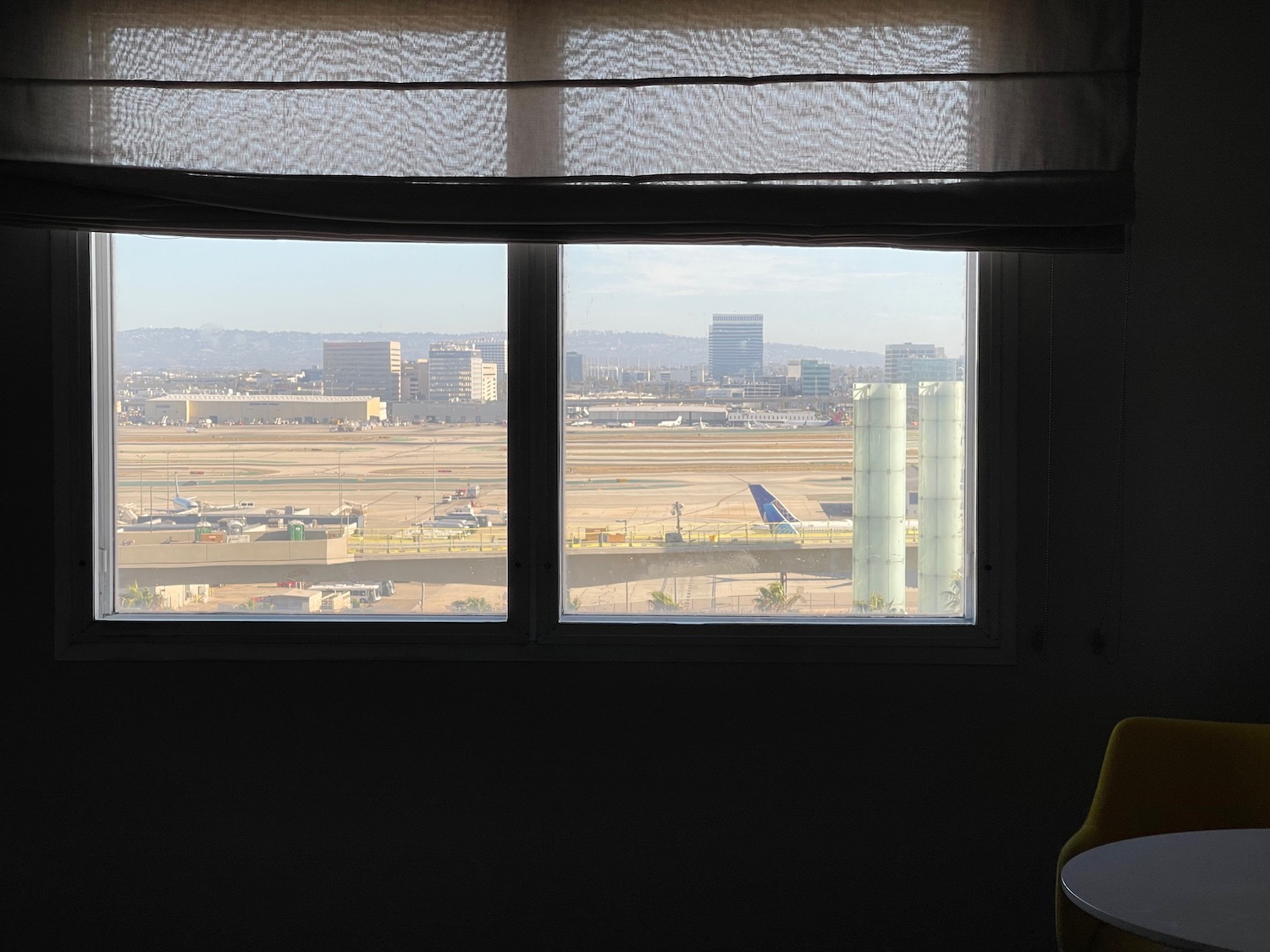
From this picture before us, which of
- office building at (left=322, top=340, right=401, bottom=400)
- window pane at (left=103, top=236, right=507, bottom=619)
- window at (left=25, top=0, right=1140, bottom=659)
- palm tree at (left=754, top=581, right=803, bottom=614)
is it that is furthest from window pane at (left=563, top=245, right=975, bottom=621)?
office building at (left=322, top=340, right=401, bottom=400)

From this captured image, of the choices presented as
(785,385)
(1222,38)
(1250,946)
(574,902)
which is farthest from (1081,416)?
(574,902)

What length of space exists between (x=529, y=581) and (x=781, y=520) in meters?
0.61

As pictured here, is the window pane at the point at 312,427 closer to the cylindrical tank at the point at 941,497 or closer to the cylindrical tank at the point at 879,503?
the cylindrical tank at the point at 879,503

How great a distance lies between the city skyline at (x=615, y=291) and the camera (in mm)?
2270

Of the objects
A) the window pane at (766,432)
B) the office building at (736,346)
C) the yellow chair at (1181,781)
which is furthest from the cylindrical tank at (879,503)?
the yellow chair at (1181,781)

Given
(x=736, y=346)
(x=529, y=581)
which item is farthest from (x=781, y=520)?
(x=529, y=581)

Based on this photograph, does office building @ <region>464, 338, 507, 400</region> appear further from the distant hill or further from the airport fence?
the airport fence

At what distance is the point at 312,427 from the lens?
2279mm

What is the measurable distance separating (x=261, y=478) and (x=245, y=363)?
0.90ft

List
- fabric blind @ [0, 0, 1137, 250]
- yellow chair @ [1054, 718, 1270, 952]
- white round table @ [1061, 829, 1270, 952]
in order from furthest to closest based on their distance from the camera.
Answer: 1. fabric blind @ [0, 0, 1137, 250]
2. yellow chair @ [1054, 718, 1270, 952]
3. white round table @ [1061, 829, 1270, 952]

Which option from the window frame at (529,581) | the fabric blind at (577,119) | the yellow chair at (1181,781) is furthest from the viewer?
the window frame at (529,581)

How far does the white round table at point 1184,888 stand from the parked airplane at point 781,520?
0.94m

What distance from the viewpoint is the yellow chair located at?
190cm

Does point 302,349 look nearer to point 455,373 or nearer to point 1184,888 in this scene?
point 455,373
